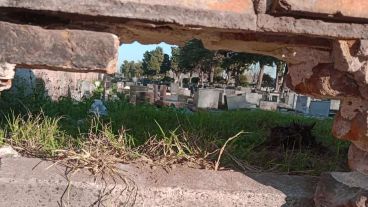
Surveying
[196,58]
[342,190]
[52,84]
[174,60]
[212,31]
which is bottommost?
[174,60]

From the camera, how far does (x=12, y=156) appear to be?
97.2 inches

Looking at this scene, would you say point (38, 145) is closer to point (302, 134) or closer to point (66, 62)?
point (66, 62)

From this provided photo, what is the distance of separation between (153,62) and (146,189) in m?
45.8

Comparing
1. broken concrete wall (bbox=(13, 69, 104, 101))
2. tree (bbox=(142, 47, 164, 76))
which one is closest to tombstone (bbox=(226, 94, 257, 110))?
broken concrete wall (bbox=(13, 69, 104, 101))

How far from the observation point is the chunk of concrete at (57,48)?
1.87 meters

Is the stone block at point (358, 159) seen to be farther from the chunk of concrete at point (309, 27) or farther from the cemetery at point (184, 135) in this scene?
the chunk of concrete at point (309, 27)

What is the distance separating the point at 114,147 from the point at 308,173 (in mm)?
1251

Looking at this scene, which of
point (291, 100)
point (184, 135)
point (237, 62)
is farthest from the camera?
point (237, 62)

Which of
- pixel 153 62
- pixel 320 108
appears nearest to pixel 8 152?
pixel 320 108

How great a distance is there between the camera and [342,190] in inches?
90.6

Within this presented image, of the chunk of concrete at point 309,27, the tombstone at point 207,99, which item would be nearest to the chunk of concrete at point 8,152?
the chunk of concrete at point 309,27

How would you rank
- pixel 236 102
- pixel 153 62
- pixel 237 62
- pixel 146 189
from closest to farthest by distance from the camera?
pixel 146 189
pixel 236 102
pixel 237 62
pixel 153 62

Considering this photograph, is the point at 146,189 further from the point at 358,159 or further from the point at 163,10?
the point at 358,159

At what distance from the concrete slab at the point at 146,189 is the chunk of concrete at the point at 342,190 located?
3.0 inches
